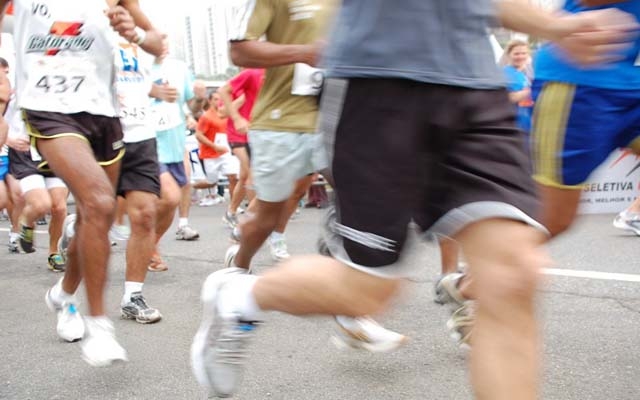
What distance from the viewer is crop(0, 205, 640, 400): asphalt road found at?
108 inches

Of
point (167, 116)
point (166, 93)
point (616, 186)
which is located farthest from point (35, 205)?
point (616, 186)

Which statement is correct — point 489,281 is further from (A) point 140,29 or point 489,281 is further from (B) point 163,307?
(B) point 163,307

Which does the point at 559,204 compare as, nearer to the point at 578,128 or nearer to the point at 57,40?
the point at 578,128

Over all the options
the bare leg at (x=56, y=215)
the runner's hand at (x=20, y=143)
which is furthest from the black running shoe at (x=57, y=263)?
the runner's hand at (x=20, y=143)

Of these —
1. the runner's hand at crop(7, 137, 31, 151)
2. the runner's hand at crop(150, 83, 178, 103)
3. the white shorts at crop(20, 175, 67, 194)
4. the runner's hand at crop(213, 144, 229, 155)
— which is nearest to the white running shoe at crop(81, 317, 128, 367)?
the runner's hand at crop(150, 83, 178, 103)

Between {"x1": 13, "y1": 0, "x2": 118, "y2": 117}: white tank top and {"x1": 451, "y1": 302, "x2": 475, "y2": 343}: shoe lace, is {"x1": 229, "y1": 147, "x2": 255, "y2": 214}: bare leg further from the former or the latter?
{"x1": 451, "y1": 302, "x2": 475, "y2": 343}: shoe lace

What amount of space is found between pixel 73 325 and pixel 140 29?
1.48m

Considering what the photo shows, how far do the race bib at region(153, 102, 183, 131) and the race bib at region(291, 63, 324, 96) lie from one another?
2974 mm

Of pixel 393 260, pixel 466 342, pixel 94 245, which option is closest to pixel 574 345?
pixel 466 342

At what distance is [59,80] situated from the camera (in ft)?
10.8

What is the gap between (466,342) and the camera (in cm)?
293

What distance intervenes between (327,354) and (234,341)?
47.8 inches

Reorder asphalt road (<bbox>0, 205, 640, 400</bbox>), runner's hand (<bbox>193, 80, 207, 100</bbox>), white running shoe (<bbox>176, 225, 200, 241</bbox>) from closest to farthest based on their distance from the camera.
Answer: asphalt road (<bbox>0, 205, 640, 400</bbox>)
white running shoe (<bbox>176, 225, 200, 241</bbox>)
runner's hand (<bbox>193, 80, 207, 100</bbox>)

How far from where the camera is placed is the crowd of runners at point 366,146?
176 centimetres
